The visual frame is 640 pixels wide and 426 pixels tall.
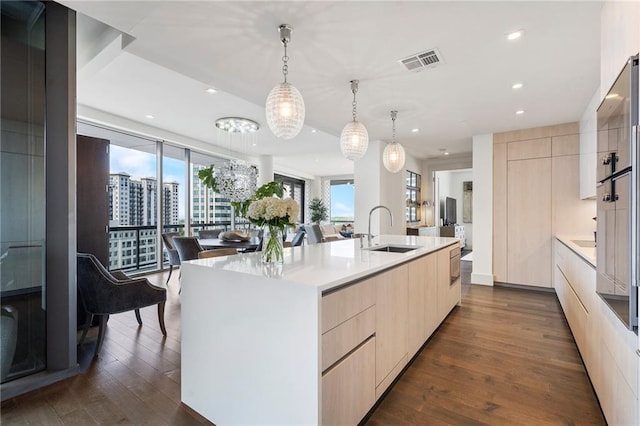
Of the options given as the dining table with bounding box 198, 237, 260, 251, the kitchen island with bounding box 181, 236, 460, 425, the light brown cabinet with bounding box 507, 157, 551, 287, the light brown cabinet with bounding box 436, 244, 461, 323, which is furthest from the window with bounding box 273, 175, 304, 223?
the kitchen island with bounding box 181, 236, 460, 425

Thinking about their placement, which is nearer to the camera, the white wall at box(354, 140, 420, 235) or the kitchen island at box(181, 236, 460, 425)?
the kitchen island at box(181, 236, 460, 425)

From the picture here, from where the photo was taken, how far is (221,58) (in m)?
2.62

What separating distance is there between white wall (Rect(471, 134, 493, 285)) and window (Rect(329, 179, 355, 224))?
810 cm

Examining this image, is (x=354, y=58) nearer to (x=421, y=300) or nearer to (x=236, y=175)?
(x=421, y=300)

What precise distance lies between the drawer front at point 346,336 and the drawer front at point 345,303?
30 mm

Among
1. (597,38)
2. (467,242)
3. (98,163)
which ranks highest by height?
(597,38)

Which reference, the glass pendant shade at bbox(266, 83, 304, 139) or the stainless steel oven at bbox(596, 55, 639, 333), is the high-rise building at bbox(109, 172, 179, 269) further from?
the stainless steel oven at bbox(596, 55, 639, 333)

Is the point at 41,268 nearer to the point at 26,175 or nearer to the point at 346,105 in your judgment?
the point at 26,175

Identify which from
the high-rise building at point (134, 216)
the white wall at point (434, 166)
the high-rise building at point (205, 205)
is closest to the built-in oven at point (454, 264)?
the white wall at point (434, 166)

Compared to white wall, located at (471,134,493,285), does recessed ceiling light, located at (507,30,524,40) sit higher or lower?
higher

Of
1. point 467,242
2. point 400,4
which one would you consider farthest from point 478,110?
point 467,242

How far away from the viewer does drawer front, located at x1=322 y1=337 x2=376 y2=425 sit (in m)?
1.40

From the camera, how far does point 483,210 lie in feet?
17.0

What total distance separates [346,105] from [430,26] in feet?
5.64
